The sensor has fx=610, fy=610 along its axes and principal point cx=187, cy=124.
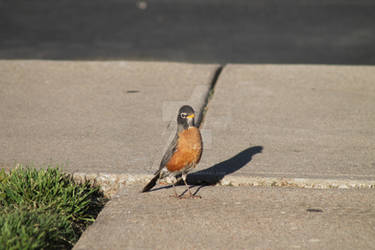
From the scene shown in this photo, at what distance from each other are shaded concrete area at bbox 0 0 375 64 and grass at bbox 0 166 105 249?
17.8ft

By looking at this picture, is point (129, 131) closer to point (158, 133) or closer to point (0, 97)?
point (158, 133)

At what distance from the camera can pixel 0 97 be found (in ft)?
Result: 23.2

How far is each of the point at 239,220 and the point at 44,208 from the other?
134 cm

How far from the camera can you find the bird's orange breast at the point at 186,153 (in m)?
4.65

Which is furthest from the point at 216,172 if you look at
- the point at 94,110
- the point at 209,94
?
the point at 209,94

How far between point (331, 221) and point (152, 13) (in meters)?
10.2

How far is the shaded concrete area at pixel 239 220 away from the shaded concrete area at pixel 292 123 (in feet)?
1.35

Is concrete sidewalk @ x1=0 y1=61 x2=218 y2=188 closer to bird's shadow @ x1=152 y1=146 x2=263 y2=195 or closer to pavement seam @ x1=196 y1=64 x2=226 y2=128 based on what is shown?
pavement seam @ x1=196 y1=64 x2=226 y2=128

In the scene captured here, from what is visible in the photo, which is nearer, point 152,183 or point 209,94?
point 152,183

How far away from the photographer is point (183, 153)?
4656mm

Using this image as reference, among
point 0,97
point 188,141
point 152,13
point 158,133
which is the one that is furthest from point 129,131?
point 152,13

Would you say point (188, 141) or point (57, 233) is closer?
point (57, 233)

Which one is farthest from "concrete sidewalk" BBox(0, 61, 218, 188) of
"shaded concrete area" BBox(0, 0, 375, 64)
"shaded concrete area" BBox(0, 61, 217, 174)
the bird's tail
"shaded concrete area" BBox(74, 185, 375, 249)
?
"shaded concrete area" BBox(0, 0, 375, 64)

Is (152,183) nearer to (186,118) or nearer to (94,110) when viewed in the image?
(186,118)
